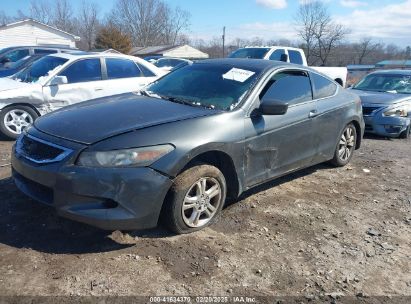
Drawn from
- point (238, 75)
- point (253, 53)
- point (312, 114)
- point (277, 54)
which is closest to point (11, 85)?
point (238, 75)

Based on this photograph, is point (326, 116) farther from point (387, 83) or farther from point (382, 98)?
point (387, 83)

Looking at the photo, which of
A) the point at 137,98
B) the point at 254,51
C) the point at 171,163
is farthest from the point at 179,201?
the point at 254,51

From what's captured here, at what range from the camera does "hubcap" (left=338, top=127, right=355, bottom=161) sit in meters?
6.07

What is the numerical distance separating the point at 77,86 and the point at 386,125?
6.55m

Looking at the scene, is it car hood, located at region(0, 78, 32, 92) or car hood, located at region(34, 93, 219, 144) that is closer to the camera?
car hood, located at region(34, 93, 219, 144)

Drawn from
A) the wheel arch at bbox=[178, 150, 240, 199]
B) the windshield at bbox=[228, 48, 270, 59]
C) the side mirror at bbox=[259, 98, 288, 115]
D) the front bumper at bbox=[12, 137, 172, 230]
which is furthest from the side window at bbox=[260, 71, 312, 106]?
the windshield at bbox=[228, 48, 270, 59]

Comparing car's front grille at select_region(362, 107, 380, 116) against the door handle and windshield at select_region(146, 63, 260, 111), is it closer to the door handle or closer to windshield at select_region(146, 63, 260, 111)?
the door handle

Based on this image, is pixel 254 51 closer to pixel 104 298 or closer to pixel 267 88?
pixel 267 88

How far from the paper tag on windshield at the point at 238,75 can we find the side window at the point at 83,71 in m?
3.86

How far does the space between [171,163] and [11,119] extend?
15.9 feet

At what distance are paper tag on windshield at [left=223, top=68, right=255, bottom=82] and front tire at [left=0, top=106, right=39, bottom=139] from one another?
13.8 ft

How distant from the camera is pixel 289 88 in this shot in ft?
15.8

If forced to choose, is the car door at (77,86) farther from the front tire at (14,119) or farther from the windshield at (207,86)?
the windshield at (207,86)

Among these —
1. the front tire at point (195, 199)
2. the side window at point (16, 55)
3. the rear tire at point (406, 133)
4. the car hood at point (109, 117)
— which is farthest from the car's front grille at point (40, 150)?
the side window at point (16, 55)
